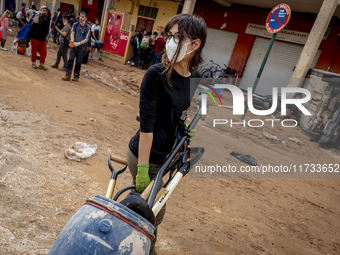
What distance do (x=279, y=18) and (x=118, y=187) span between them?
5.96 metres

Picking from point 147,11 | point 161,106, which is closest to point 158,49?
point 147,11

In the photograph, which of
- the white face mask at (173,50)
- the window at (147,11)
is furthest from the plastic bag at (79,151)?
the window at (147,11)

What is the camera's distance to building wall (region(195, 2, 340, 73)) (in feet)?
40.1

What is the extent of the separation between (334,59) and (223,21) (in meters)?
6.30

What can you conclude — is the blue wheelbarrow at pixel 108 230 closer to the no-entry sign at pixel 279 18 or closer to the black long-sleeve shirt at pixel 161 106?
the black long-sleeve shirt at pixel 161 106

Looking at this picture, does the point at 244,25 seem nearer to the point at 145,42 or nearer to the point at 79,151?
the point at 145,42

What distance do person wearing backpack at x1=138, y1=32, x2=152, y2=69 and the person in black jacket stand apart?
11.2 m

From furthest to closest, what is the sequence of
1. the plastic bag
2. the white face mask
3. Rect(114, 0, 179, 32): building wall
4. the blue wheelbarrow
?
Rect(114, 0, 179, 32): building wall
the plastic bag
the white face mask
the blue wheelbarrow

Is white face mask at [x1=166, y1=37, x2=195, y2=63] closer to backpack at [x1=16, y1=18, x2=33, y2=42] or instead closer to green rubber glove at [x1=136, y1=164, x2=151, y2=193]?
green rubber glove at [x1=136, y1=164, x2=151, y2=193]

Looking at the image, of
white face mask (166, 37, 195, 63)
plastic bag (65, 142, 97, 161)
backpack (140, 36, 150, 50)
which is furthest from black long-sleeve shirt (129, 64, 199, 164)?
backpack (140, 36, 150, 50)

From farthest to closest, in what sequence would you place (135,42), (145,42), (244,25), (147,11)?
(147,11) → (244,25) → (135,42) → (145,42)

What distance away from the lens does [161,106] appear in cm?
171

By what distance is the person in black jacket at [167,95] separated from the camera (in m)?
1.62

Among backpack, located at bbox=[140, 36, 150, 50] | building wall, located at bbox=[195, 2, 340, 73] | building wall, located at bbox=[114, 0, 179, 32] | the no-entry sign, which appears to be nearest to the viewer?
the no-entry sign
